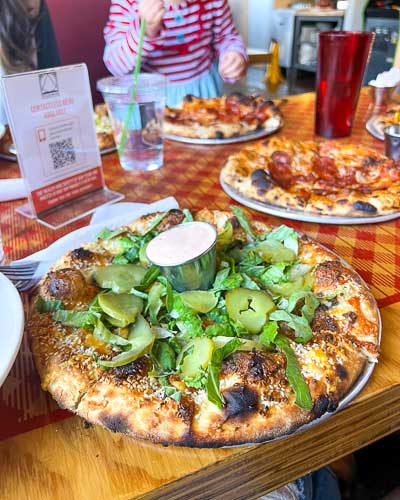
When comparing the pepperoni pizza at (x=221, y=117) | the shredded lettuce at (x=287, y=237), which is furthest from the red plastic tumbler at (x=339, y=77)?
the shredded lettuce at (x=287, y=237)

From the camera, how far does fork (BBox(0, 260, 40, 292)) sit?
0.85 metres

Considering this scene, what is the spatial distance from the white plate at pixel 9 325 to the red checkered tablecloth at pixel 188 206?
0.13m

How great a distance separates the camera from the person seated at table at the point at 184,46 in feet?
6.66

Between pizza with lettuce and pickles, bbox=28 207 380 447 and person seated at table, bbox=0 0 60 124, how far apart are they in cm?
133

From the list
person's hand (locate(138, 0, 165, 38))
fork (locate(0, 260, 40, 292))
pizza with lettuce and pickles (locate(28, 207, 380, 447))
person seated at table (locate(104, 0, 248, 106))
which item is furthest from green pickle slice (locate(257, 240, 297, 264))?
person seated at table (locate(104, 0, 248, 106))

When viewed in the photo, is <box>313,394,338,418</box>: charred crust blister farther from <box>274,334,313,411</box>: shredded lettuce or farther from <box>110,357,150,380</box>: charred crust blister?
<box>110,357,150,380</box>: charred crust blister

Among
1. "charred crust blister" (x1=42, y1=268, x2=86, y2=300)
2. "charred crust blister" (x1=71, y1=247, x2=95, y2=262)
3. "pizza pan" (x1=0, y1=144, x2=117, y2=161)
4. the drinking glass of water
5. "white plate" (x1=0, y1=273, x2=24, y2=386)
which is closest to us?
"white plate" (x1=0, y1=273, x2=24, y2=386)

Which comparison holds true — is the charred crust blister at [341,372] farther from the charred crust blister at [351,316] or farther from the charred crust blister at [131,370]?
the charred crust blister at [131,370]

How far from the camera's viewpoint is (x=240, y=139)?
165 cm

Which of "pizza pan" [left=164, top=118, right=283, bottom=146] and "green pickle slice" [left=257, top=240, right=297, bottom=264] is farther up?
"green pickle slice" [left=257, top=240, right=297, bottom=264]

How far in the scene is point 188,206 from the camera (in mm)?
1216

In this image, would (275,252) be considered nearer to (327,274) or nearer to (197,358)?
(327,274)

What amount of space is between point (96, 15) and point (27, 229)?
97.1 inches

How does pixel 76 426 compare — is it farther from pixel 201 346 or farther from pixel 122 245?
pixel 122 245
